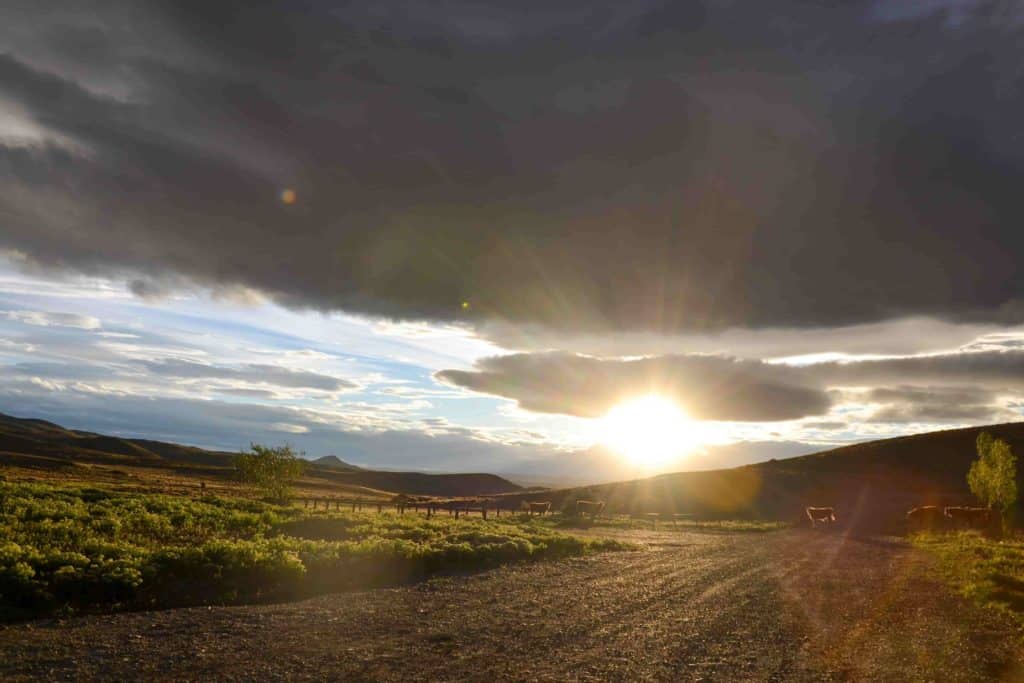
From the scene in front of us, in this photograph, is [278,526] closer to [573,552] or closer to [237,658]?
[573,552]

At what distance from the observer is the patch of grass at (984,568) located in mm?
21734

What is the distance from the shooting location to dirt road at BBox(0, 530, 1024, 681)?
41.3 feet

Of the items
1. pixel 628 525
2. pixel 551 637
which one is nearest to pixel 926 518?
pixel 628 525

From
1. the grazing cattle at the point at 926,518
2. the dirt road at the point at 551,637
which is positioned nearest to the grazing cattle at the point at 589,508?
the grazing cattle at the point at 926,518

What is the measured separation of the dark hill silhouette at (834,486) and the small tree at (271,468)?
2999 centimetres

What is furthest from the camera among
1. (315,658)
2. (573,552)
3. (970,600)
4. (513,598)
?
(573,552)

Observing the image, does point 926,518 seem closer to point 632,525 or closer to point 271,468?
point 632,525

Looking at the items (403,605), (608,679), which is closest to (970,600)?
(608,679)

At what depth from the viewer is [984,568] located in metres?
29.4

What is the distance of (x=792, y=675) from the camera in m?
12.8

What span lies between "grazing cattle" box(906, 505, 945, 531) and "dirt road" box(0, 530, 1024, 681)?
43.3 m

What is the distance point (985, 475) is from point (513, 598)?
170 ft

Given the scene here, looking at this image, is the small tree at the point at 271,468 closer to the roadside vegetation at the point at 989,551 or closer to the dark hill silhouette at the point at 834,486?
the dark hill silhouette at the point at 834,486

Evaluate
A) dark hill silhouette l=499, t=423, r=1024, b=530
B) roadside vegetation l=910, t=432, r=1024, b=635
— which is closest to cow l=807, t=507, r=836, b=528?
dark hill silhouette l=499, t=423, r=1024, b=530
